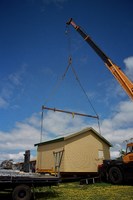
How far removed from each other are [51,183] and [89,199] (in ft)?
6.50

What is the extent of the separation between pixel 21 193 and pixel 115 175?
9.04 m

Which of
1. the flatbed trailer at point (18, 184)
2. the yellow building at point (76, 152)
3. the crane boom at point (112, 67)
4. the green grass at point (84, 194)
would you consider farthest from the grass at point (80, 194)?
the crane boom at point (112, 67)

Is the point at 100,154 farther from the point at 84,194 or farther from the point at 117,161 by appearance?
the point at 84,194

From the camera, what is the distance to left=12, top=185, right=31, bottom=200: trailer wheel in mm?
9541

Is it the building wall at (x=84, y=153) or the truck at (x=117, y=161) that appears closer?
the truck at (x=117, y=161)

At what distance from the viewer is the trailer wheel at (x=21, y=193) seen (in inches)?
376

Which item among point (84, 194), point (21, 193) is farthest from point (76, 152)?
point (21, 193)

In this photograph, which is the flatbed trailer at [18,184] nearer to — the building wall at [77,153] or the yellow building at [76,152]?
Answer: the yellow building at [76,152]

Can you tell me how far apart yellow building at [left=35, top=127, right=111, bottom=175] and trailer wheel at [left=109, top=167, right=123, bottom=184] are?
3774 mm

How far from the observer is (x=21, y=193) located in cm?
973

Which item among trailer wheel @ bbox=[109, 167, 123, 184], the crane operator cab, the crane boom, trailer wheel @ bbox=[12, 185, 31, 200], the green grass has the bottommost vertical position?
the green grass

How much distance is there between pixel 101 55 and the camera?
19547 mm

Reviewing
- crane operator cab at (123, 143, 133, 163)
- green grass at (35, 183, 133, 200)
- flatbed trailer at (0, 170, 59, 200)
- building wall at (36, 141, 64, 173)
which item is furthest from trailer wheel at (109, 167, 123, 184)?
flatbed trailer at (0, 170, 59, 200)

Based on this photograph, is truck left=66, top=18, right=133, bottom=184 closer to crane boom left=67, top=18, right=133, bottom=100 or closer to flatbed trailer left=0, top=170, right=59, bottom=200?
crane boom left=67, top=18, right=133, bottom=100
